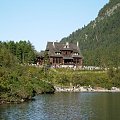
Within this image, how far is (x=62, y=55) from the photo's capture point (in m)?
134

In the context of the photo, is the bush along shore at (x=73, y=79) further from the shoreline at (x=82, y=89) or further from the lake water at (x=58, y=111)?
the lake water at (x=58, y=111)

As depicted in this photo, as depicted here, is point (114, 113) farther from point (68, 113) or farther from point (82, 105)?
point (82, 105)

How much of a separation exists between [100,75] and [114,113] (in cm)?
6386

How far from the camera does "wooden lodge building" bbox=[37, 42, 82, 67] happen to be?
133500 millimetres

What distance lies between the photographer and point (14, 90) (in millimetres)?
68562

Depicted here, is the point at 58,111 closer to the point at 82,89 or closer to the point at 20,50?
the point at 82,89

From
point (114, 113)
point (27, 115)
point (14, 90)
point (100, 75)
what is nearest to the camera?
point (27, 115)

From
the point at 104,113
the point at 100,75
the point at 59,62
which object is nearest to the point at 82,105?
the point at 104,113

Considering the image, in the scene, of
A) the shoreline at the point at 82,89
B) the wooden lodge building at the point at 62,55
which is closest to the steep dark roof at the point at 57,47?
the wooden lodge building at the point at 62,55

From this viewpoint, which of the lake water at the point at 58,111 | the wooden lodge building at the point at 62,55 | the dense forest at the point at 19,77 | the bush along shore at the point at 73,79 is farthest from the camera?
the wooden lodge building at the point at 62,55

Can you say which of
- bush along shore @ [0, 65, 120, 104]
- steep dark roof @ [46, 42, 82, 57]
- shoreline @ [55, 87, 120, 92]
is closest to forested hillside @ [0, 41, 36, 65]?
steep dark roof @ [46, 42, 82, 57]

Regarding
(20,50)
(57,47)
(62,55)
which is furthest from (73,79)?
(20,50)

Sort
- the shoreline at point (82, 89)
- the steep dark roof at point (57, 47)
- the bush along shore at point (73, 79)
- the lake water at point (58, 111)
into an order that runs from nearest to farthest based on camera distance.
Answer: the lake water at point (58, 111), the bush along shore at point (73, 79), the shoreline at point (82, 89), the steep dark roof at point (57, 47)

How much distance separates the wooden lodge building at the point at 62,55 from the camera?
133500 mm
